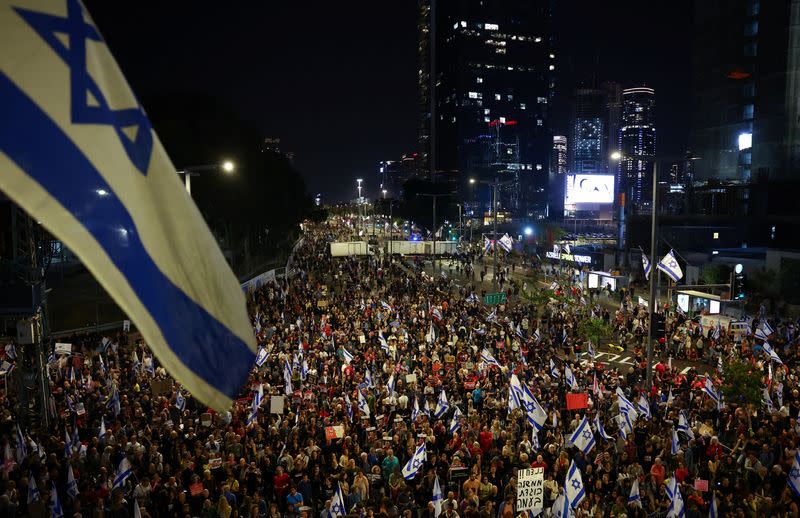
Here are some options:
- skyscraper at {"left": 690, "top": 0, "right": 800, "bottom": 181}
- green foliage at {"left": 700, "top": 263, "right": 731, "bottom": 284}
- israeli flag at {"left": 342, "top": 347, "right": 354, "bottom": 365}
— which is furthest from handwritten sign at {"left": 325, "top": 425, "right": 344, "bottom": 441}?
skyscraper at {"left": 690, "top": 0, "right": 800, "bottom": 181}

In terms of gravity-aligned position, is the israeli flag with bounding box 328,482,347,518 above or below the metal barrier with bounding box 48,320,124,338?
above

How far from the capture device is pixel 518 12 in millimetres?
196250

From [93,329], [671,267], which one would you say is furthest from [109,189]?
[93,329]

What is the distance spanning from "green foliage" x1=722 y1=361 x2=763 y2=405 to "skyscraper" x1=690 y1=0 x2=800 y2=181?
191ft

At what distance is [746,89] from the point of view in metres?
69.3

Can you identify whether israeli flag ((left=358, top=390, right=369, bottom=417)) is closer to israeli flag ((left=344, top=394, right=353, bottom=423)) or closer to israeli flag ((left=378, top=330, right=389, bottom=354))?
israeli flag ((left=344, top=394, right=353, bottom=423))

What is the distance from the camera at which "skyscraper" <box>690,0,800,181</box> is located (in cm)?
6462

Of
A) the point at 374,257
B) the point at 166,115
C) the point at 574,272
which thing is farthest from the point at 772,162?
the point at 166,115

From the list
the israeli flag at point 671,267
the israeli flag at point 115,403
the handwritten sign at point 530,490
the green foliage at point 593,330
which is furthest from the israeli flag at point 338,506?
the israeli flag at point 671,267

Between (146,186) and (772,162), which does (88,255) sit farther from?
(772,162)

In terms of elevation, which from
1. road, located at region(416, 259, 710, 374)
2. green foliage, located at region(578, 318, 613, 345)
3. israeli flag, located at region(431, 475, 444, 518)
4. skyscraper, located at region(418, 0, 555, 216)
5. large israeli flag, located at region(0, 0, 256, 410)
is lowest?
road, located at region(416, 259, 710, 374)

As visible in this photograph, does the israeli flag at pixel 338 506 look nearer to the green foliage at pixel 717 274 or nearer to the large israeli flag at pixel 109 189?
the large israeli flag at pixel 109 189

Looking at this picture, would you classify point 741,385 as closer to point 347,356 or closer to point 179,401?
point 347,356

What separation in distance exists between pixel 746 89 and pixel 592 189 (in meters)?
20.0
